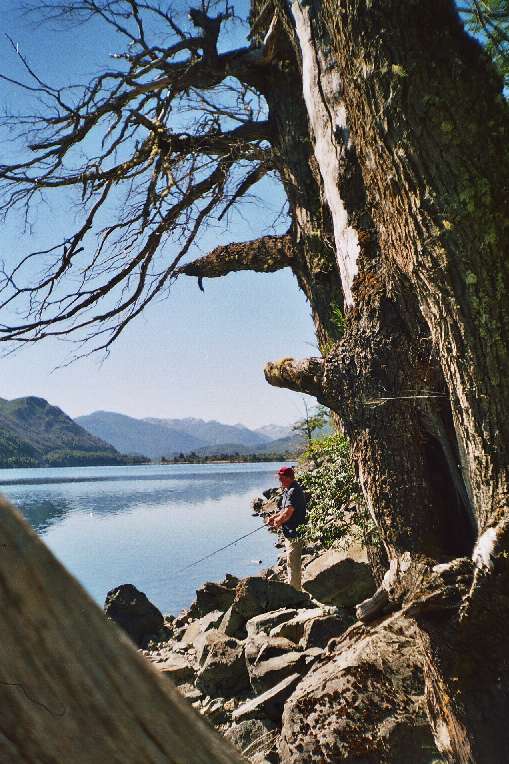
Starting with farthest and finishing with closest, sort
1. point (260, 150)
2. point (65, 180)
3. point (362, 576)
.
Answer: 1. point (362, 576)
2. point (65, 180)
3. point (260, 150)

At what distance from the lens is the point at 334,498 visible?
357 inches

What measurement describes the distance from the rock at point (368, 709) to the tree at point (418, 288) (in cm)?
48

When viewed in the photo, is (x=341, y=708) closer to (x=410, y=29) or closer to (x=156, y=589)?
(x=410, y=29)

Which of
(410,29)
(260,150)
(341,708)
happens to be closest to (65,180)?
(260,150)

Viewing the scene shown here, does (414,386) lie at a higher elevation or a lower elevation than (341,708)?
higher

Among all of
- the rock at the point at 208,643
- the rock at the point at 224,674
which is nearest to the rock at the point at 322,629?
the rock at the point at 224,674

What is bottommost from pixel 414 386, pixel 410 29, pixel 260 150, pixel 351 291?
pixel 414 386

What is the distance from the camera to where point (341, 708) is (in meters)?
4.38

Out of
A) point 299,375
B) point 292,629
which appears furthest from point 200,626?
point 299,375

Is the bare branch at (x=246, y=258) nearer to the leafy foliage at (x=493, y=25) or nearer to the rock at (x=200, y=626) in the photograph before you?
the leafy foliage at (x=493, y=25)

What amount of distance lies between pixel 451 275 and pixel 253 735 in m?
4.89

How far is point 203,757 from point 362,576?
7.88m

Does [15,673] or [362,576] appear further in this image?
[362,576]

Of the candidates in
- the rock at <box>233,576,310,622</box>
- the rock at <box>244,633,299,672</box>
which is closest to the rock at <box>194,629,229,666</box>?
the rock at <box>233,576,310,622</box>
